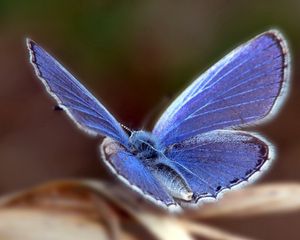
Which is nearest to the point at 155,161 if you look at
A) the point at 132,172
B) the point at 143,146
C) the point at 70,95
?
the point at 143,146

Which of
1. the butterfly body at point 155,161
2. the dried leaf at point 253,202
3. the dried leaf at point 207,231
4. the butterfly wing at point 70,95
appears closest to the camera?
the butterfly wing at point 70,95

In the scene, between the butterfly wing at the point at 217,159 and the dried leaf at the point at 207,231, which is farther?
the dried leaf at the point at 207,231

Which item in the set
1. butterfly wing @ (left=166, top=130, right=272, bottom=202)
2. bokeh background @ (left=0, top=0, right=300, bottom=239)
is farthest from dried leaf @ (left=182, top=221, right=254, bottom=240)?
bokeh background @ (left=0, top=0, right=300, bottom=239)

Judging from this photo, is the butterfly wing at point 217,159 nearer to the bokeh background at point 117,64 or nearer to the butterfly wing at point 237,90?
the butterfly wing at point 237,90

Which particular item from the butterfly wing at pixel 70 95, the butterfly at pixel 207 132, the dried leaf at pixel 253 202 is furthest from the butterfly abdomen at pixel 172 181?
the dried leaf at pixel 253 202

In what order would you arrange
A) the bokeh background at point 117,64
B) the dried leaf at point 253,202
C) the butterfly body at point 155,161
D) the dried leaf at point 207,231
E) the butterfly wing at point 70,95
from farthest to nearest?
the bokeh background at point 117,64, the dried leaf at point 253,202, the dried leaf at point 207,231, the butterfly body at point 155,161, the butterfly wing at point 70,95

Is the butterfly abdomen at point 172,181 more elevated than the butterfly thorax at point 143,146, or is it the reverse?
the butterfly thorax at point 143,146

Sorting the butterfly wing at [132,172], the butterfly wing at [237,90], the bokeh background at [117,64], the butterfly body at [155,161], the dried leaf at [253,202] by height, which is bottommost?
the butterfly wing at [132,172]

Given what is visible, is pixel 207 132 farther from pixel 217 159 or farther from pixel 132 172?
pixel 132 172
